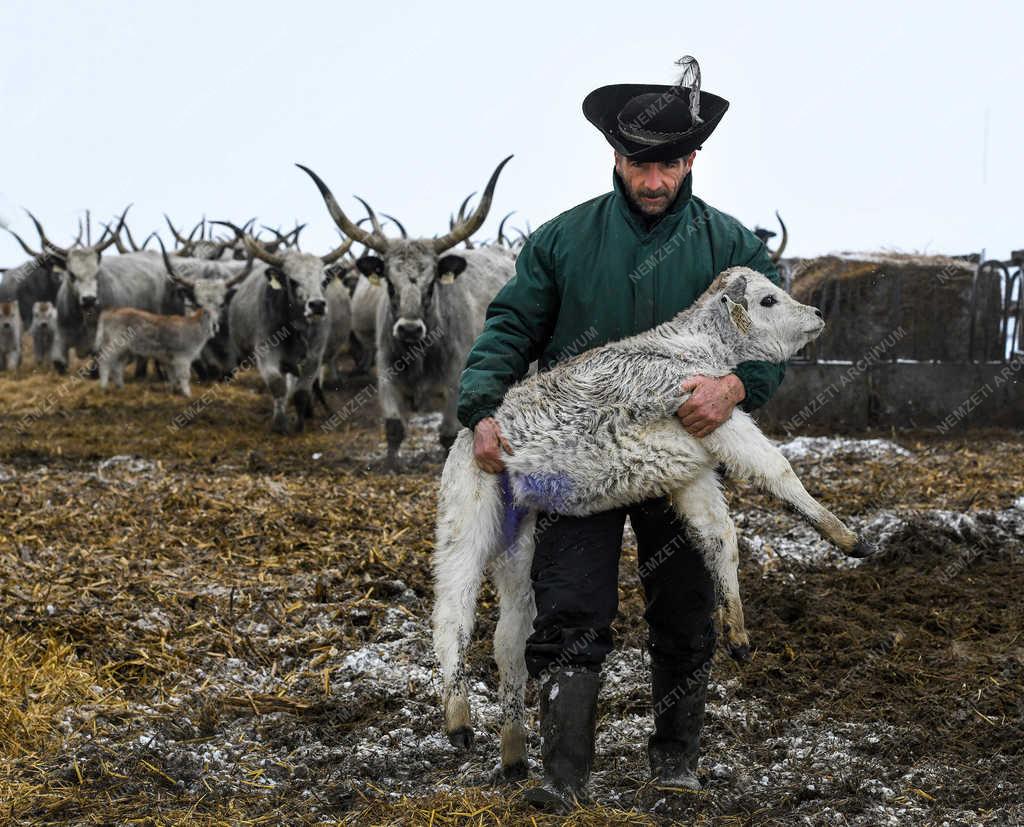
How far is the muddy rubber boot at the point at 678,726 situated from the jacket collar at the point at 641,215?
1.52m

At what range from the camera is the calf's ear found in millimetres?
3633

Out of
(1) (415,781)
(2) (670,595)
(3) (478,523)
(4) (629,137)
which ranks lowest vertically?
(1) (415,781)

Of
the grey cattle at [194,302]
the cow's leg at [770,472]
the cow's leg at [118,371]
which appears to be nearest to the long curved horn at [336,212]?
the grey cattle at [194,302]

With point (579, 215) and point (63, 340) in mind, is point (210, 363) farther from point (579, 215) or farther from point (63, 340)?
point (579, 215)

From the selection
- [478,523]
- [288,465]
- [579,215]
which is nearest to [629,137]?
[579,215]

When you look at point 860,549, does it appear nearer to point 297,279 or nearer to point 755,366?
point 755,366

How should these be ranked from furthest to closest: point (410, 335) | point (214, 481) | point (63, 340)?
point (63, 340), point (410, 335), point (214, 481)

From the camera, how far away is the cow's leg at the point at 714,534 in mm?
3475

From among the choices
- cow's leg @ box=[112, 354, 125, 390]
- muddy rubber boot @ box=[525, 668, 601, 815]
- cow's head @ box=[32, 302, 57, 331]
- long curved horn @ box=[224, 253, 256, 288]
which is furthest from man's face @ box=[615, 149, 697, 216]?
cow's head @ box=[32, 302, 57, 331]

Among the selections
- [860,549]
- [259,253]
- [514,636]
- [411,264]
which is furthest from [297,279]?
[860,549]

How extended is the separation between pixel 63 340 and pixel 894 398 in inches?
476

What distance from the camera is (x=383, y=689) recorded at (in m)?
4.62

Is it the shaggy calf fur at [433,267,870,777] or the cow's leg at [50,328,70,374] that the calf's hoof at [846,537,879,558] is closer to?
the shaggy calf fur at [433,267,870,777]

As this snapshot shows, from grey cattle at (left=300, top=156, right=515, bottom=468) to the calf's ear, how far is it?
5731 mm
